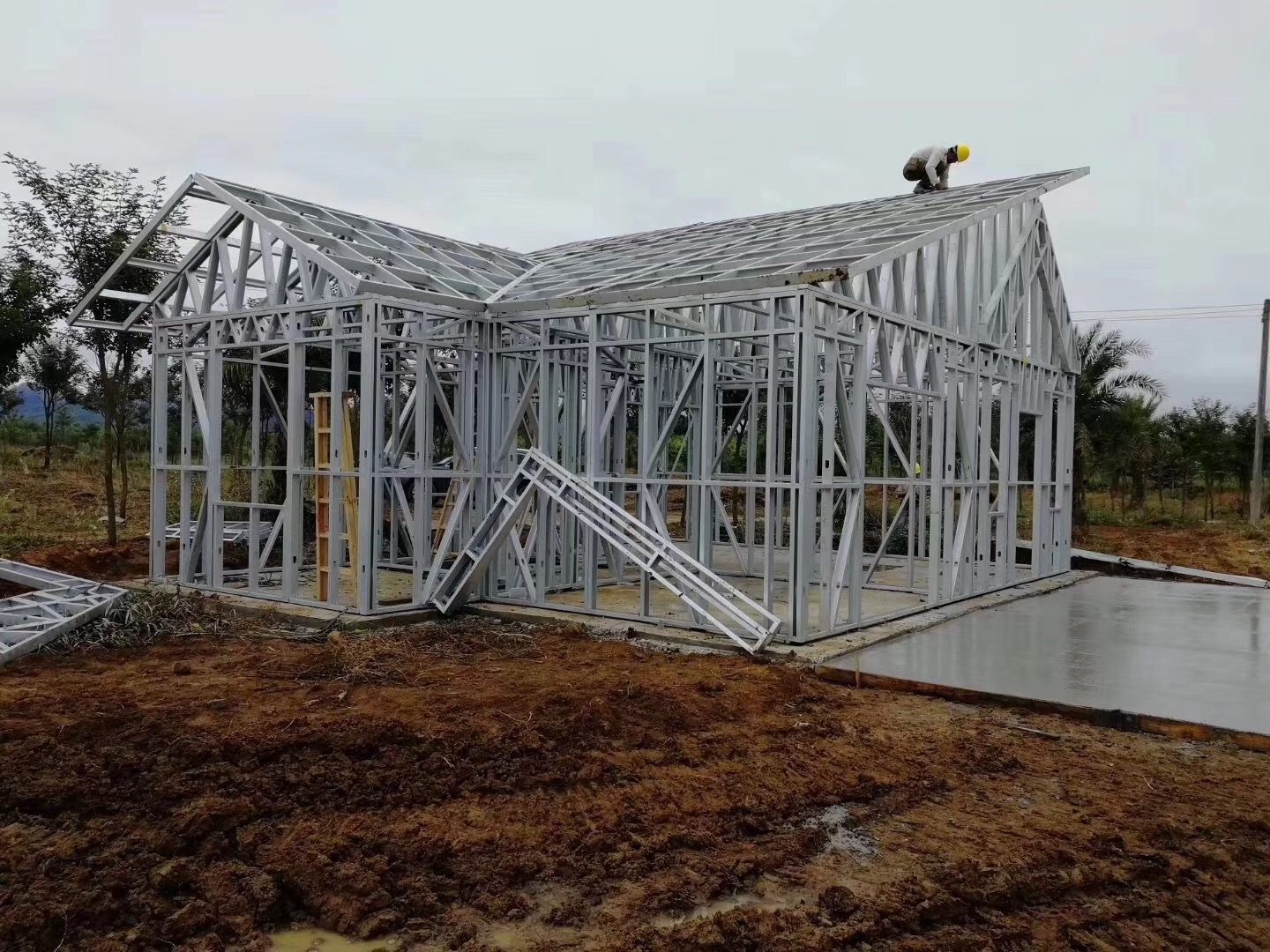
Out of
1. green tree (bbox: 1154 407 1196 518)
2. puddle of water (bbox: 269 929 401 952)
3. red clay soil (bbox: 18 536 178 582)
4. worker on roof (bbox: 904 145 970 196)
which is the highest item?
worker on roof (bbox: 904 145 970 196)

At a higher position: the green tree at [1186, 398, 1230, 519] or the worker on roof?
the worker on roof

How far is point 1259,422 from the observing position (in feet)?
87.9

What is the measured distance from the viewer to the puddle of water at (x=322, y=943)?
3625 millimetres

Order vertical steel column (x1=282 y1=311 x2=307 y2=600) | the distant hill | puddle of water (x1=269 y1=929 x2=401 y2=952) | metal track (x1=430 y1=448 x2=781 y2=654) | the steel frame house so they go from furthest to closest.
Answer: the distant hill → vertical steel column (x1=282 y1=311 x2=307 y2=600) → the steel frame house → metal track (x1=430 y1=448 x2=781 y2=654) → puddle of water (x1=269 y1=929 x2=401 y2=952)

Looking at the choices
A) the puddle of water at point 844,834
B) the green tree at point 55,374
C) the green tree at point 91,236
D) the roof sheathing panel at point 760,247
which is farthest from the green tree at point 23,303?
the puddle of water at point 844,834

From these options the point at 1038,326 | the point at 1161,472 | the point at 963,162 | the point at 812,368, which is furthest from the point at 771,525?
the point at 1161,472

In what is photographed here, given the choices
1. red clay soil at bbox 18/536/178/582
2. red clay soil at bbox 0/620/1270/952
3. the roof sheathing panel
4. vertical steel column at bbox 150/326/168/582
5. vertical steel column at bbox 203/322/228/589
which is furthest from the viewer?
red clay soil at bbox 18/536/178/582

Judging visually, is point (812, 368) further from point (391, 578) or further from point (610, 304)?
point (391, 578)

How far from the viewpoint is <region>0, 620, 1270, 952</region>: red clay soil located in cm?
376

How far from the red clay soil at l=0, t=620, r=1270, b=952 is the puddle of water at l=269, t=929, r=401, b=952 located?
51 mm

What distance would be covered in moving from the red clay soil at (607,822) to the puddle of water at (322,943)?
5 centimetres

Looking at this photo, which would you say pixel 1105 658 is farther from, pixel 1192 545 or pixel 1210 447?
pixel 1210 447

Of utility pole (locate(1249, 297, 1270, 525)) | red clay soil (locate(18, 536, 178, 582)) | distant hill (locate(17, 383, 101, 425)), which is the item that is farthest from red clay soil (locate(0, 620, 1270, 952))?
distant hill (locate(17, 383, 101, 425))

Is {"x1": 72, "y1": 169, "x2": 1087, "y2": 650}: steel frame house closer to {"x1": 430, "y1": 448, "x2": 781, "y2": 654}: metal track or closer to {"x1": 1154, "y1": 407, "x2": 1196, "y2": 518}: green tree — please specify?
{"x1": 430, "y1": 448, "x2": 781, "y2": 654}: metal track
